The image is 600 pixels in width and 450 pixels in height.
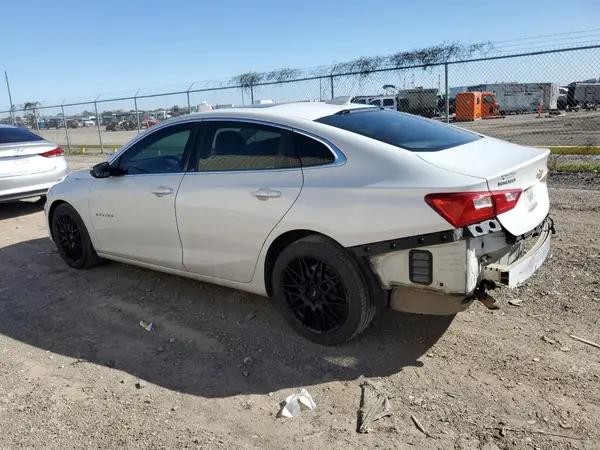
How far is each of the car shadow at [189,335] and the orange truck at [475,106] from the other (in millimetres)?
28049

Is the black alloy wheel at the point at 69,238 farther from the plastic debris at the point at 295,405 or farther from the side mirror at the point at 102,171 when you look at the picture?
the plastic debris at the point at 295,405

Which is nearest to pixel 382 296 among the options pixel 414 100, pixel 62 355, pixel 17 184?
pixel 62 355

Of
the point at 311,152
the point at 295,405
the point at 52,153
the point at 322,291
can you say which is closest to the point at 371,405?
the point at 295,405

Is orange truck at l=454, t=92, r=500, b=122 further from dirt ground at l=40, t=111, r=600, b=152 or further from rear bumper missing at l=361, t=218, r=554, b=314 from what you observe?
rear bumper missing at l=361, t=218, r=554, b=314


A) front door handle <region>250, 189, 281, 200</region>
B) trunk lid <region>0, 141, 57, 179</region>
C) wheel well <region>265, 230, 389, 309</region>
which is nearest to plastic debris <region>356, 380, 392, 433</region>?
wheel well <region>265, 230, 389, 309</region>

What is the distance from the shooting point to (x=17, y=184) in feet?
26.0

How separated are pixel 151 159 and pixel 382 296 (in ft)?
7.90

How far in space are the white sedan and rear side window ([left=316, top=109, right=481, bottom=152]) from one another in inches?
0.8

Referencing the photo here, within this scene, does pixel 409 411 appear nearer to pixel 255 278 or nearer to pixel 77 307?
pixel 255 278

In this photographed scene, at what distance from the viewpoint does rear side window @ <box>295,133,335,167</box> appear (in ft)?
11.1

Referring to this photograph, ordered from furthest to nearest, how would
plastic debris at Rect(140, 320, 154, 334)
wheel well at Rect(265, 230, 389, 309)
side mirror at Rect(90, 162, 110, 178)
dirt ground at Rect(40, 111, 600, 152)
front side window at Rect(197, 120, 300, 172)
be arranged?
dirt ground at Rect(40, 111, 600, 152) → side mirror at Rect(90, 162, 110, 178) → plastic debris at Rect(140, 320, 154, 334) → front side window at Rect(197, 120, 300, 172) → wheel well at Rect(265, 230, 389, 309)

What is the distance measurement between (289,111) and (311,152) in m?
0.56

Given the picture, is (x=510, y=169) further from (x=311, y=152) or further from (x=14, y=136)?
(x=14, y=136)

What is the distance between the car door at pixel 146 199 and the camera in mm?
4191
